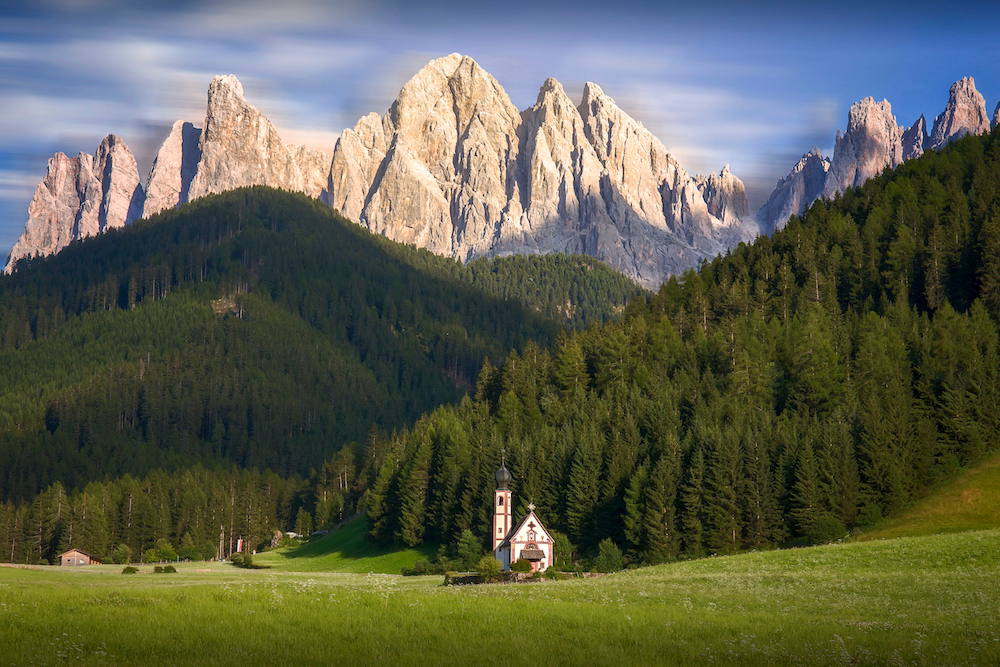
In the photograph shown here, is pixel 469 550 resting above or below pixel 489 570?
above

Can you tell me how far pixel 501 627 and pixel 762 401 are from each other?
8315 cm

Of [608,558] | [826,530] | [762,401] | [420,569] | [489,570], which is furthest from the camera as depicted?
[762,401]

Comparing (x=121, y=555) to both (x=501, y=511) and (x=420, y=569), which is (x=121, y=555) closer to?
(x=420, y=569)

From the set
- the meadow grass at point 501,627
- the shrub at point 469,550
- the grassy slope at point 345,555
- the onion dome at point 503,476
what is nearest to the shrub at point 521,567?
the shrub at point 469,550

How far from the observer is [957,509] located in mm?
82625

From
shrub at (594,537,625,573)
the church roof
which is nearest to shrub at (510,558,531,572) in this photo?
the church roof

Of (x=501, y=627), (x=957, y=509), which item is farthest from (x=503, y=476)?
(x=501, y=627)

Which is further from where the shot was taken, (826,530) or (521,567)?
(521,567)

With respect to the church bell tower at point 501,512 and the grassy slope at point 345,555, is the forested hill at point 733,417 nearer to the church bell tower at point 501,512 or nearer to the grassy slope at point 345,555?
the grassy slope at point 345,555

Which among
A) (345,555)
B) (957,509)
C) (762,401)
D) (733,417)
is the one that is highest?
(762,401)

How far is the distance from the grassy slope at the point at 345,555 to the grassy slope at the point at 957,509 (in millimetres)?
51535

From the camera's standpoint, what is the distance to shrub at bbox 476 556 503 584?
262 ft

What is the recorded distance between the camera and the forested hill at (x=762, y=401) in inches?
3585

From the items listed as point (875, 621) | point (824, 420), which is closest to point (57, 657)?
point (875, 621)
